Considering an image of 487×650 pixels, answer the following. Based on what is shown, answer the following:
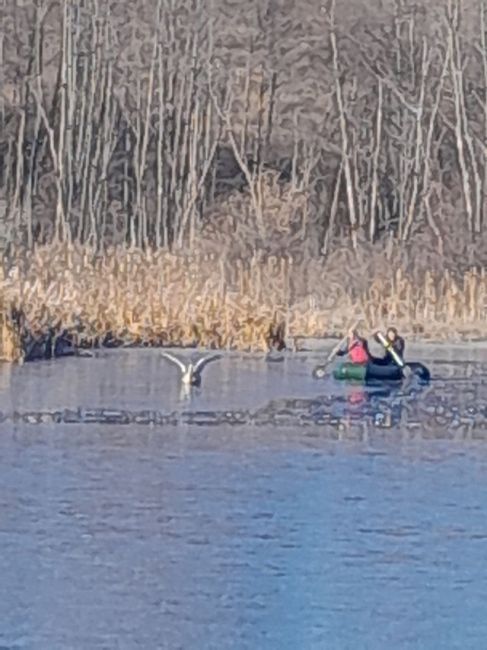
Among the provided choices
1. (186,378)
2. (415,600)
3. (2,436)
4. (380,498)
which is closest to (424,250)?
(186,378)

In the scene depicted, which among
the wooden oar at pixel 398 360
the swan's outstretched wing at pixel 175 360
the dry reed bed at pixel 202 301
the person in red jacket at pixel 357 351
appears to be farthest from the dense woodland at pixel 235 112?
the wooden oar at pixel 398 360

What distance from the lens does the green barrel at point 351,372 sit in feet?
46.4

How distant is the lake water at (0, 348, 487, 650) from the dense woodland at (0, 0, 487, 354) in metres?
16.1

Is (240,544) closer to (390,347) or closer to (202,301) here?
(390,347)

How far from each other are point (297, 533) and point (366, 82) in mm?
24813

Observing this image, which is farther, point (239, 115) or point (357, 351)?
point (239, 115)

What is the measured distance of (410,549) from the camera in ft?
23.9

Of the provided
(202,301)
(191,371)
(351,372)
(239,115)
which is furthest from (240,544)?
(239,115)

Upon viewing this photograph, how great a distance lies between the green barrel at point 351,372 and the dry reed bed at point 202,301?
293 cm

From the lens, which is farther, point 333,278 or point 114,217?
point 114,217

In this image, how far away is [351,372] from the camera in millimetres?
14133

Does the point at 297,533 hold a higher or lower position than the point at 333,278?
lower

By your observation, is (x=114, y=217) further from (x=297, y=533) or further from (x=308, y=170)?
(x=297, y=533)

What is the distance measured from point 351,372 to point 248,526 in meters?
6.44
